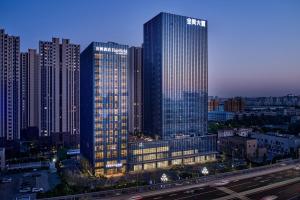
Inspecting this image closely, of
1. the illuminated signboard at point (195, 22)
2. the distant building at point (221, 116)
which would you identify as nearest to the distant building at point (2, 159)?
the illuminated signboard at point (195, 22)

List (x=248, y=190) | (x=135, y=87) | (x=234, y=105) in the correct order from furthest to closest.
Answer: (x=234, y=105) < (x=135, y=87) < (x=248, y=190)

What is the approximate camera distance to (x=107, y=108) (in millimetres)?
55406

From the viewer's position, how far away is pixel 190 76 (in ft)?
222

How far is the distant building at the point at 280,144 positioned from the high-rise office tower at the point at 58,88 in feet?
210

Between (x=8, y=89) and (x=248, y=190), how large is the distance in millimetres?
69855

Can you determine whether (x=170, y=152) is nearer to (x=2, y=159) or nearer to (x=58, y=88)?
(x=2, y=159)

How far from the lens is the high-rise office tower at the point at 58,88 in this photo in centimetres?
8250

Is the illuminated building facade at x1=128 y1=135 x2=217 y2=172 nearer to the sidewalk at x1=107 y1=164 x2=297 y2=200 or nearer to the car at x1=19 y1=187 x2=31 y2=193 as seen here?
the sidewalk at x1=107 y1=164 x2=297 y2=200

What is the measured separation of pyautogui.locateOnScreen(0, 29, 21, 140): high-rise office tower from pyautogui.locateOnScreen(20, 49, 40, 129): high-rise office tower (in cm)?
954

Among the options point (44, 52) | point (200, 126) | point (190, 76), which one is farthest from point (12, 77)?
point (200, 126)

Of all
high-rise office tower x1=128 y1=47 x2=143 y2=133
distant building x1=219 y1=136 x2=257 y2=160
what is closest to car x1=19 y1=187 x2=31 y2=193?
distant building x1=219 y1=136 x2=257 y2=160

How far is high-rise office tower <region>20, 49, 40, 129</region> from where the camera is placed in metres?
84.7

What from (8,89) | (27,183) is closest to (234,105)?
(8,89)

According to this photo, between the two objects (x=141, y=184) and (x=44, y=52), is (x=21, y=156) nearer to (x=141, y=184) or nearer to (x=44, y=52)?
(x=44, y=52)
